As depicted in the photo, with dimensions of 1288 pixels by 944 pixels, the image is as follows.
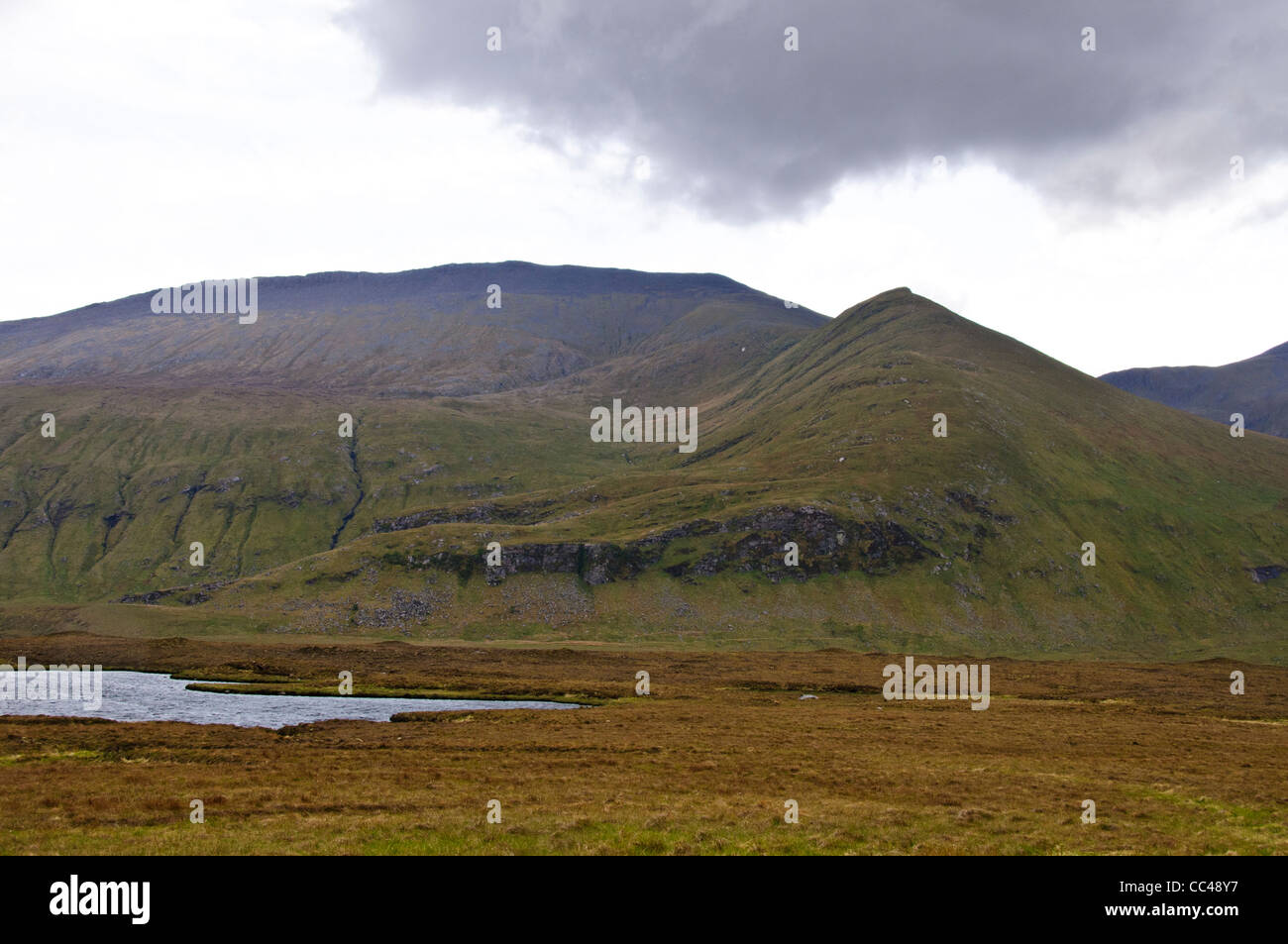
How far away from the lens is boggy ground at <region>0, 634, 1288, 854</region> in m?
32.6

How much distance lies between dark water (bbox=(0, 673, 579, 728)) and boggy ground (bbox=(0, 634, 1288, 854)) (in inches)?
364

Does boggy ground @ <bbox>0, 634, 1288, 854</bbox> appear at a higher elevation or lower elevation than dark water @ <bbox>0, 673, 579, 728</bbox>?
higher

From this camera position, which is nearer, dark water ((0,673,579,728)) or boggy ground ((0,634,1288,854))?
boggy ground ((0,634,1288,854))

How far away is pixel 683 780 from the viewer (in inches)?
1837

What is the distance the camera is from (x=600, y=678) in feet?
391

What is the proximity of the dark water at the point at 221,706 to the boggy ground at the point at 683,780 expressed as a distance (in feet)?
30.4

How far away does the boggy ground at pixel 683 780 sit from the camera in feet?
107

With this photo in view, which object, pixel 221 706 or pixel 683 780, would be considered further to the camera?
pixel 221 706

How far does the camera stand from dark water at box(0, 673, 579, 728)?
78.5 metres

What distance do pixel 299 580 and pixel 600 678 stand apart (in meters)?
109

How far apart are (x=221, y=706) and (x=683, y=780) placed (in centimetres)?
6258

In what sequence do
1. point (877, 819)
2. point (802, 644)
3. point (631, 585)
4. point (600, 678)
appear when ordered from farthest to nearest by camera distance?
point (631, 585), point (802, 644), point (600, 678), point (877, 819)
